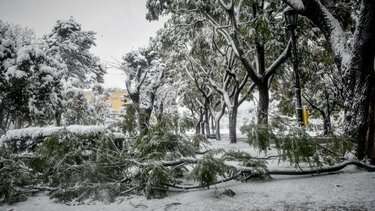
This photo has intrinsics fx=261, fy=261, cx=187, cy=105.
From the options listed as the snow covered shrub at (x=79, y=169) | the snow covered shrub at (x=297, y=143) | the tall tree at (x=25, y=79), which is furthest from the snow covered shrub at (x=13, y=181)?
the tall tree at (x=25, y=79)

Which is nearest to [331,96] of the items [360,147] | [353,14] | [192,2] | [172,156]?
[353,14]

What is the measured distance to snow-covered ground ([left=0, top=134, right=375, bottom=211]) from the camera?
3.63 metres

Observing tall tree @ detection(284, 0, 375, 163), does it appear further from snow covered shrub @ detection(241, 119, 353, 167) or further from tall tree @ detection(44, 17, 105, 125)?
tall tree @ detection(44, 17, 105, 125)

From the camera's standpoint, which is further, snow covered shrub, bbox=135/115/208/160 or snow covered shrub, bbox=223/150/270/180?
snow covered shrub, bbox=135/115/208/160

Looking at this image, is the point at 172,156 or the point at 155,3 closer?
the point at 172,156

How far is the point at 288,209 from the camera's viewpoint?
3.49 m

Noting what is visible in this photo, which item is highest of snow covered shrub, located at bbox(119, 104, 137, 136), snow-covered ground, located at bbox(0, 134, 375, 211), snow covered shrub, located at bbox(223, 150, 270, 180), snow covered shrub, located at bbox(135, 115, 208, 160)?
snow covered shrub, located at bbox(119, 104, 137, 136)

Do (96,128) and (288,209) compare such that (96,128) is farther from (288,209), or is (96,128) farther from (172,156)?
(288,209)

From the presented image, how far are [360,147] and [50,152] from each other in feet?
21.0

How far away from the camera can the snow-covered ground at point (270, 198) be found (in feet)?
11.9

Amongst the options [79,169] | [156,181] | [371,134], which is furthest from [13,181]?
[371,134]

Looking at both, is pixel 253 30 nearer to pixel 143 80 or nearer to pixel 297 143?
pixel 297 143

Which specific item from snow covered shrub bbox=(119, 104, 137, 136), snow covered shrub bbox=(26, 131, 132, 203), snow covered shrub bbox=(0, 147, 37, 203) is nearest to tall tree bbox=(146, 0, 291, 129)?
snow covered shrub bbox=(119, 104, 137, 136)

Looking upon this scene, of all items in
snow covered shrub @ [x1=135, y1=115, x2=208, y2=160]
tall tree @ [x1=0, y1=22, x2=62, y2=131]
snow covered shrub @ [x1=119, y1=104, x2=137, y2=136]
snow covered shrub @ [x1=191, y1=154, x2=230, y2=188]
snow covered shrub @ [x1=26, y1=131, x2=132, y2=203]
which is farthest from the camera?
tall tree @ [x1=0, y1=22, x2=62, y2=131]
